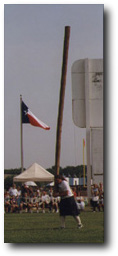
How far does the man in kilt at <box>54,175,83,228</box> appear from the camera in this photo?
12273 mm

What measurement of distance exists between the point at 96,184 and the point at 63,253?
0.86 meters

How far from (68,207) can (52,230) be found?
0.35 meters

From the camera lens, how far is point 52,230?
40.0ft

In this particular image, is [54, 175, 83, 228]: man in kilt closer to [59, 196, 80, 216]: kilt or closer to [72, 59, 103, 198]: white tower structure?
[59, 196, 80, 216]: kilt

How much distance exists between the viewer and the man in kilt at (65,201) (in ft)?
40.3

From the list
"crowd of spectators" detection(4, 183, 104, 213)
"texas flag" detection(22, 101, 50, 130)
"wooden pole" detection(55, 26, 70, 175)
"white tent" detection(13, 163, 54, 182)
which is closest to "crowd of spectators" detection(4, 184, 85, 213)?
"crowd of spectators" detection(4, 183, 104, 213)

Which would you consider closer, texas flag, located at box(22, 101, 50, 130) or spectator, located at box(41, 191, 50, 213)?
texas flag, located at box(22, 101, 50, 130)

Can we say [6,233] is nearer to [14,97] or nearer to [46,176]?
[46,176]

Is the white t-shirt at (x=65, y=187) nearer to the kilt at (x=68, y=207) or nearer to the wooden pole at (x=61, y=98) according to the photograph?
the kilt at (x=68, y=207)

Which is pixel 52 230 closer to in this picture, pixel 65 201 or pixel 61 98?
pixel 65 201

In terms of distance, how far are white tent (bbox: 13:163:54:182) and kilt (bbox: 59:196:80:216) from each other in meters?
0.33

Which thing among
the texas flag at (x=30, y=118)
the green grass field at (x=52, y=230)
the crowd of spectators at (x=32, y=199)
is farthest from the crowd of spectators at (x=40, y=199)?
the texas flag at (x=30, y=118)

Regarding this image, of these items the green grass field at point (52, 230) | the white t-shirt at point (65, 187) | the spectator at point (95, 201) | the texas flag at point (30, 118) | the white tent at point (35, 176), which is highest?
the texas flag at point (30, 118)

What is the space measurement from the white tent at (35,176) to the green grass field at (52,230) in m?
0.43
